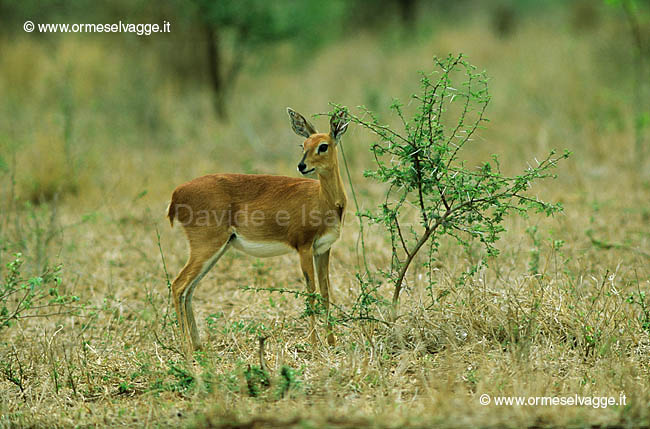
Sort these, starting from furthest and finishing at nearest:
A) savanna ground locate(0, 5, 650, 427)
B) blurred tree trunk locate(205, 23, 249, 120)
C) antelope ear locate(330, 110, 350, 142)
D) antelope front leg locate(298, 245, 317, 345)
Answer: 1. blurred tree trunk locate(205, 23, 249, 120)
2. antelope front leg locate(298, 245, 317, 345)
3. antelope ear locate(330, 110, 350, 142)
4. savanna ground locate(0, 5, 650, 427)

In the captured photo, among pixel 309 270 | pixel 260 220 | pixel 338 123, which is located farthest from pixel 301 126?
pixel 309 270

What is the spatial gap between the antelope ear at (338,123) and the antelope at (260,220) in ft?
0.15

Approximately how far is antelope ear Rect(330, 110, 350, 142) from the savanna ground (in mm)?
1172

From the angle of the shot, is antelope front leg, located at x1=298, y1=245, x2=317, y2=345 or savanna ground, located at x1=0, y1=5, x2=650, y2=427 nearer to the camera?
savanna ground, located at x1=0, y1=5, x2=650, y2=427

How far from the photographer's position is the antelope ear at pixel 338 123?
13.7 feet

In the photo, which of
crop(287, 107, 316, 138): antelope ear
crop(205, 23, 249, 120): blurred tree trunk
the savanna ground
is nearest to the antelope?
crop(287, 107, 316, 138): antelope ear

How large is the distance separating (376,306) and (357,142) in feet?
18.2

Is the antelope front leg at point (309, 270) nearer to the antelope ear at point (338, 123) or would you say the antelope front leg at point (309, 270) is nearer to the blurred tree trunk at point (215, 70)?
the antelope ear at point (338, 123)

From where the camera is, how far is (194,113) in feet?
40.6

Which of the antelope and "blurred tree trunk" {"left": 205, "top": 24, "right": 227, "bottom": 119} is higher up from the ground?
"blurred tree trunk" {"left": 205, "top": 24, "right": 227, "bottom": 119}

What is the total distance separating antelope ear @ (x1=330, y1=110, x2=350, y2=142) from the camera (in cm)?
418

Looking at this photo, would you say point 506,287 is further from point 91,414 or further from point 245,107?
point 245,107

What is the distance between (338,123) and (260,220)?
2.67ft

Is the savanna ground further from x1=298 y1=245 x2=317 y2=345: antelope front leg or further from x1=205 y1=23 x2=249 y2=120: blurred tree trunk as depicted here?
x1=205 y1=23 x2=249 y2=120: blurred tree trunk
